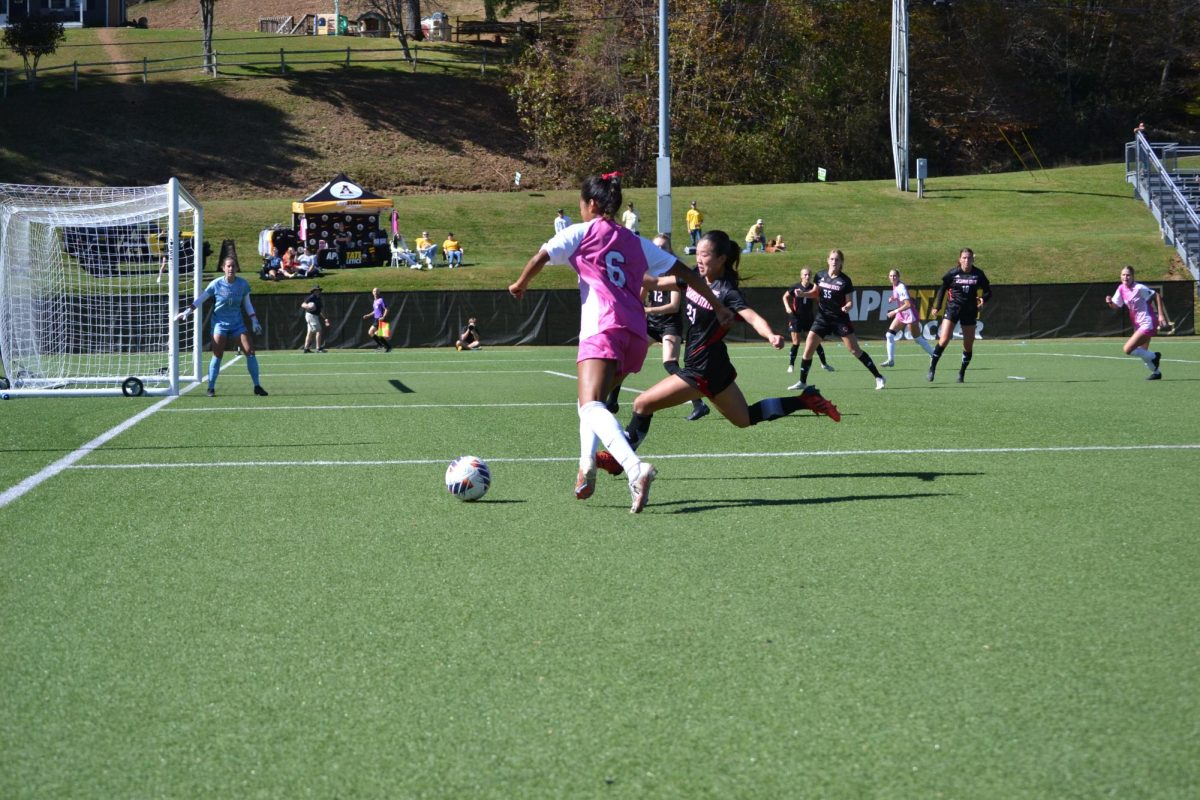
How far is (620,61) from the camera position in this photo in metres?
64.4

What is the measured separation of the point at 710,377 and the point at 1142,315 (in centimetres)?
1323

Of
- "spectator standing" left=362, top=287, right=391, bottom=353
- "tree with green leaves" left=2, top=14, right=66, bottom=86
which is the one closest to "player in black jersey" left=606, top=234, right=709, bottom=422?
"spectator standing" left=362, top=287, right=391, bottom=353

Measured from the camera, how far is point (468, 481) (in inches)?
325

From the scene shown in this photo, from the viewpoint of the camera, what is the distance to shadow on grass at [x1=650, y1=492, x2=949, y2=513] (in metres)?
7.97

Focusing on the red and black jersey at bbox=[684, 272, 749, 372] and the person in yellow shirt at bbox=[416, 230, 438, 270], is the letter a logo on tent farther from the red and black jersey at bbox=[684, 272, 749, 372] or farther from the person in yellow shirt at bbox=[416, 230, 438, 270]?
the red and black jersey at bbox=[684, 272, 749, 372]

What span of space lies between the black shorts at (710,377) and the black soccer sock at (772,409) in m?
0.36

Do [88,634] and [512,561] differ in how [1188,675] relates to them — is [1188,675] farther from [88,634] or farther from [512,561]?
[88,634]

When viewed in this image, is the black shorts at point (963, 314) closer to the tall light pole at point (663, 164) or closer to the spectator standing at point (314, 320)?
the tall light pole at point (663, 164)

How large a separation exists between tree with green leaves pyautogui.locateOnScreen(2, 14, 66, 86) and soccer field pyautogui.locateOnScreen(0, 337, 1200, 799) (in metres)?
67.2

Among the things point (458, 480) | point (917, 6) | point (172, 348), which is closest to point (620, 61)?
point (917, 6)

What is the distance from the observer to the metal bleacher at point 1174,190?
43.7 m

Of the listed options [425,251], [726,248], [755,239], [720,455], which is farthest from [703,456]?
[755,239]

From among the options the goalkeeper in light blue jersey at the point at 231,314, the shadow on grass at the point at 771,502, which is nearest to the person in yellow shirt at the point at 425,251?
the goalkeeper in light blue jersey at the point at 231,314

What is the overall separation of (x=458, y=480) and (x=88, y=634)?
3.45m
